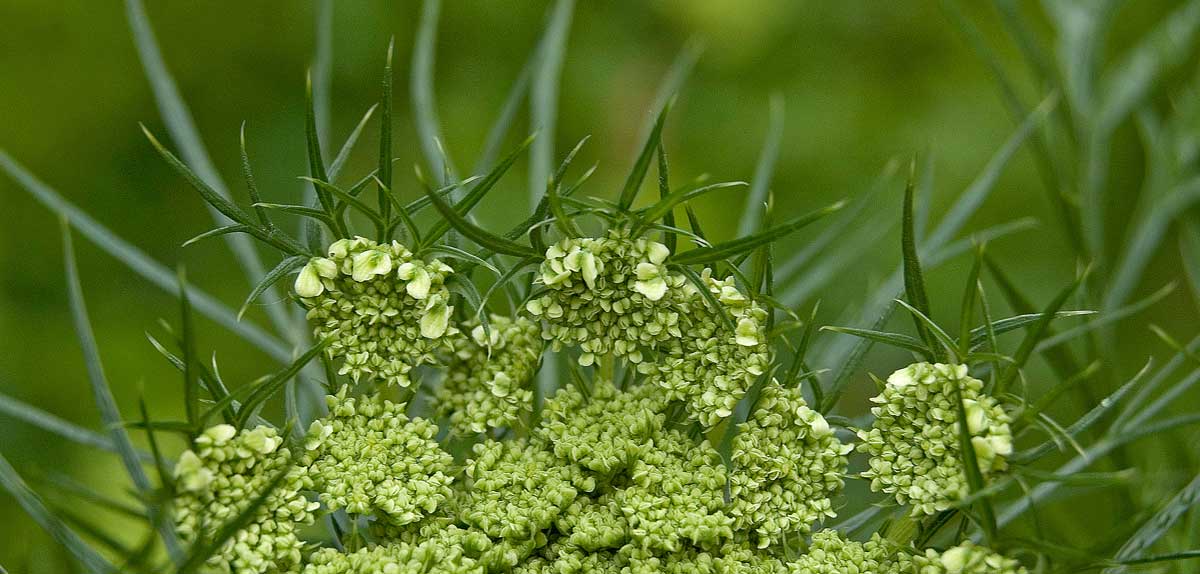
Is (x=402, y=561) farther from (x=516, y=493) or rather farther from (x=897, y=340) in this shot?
(x=897, y=340)

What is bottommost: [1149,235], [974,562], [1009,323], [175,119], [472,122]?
[974,562]

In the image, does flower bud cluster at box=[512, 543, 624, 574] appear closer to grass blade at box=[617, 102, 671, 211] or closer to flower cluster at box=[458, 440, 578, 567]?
flower cluster at box=[458, 440, 578, 567]

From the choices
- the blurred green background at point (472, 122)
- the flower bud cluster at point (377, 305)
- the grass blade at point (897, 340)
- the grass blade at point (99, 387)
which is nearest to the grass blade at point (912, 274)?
the grass blade at point (897, 340)

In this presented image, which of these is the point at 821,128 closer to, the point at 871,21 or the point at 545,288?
the point at 871,21

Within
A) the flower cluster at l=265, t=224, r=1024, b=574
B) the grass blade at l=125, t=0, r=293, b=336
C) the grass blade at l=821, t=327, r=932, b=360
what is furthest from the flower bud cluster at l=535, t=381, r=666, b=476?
the grass blade at l=125, t=0, r=293, b=336

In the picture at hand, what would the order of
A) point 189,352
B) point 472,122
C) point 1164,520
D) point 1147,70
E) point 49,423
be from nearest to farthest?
point 189,352 → point 1164,520 → point 49,423 → point 1147,70 → point 472,122

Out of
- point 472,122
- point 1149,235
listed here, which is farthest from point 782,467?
point 472,122

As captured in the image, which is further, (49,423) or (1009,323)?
(49,423)
